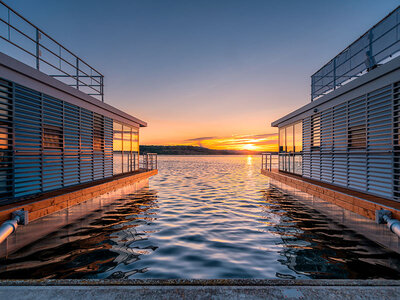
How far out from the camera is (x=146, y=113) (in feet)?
98.9

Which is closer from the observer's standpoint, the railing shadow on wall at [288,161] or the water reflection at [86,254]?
the water reflection at [86,254]

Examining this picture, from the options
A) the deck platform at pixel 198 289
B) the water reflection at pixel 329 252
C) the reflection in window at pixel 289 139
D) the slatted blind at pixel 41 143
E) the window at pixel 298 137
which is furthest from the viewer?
the reflection in window at pixel 289 139

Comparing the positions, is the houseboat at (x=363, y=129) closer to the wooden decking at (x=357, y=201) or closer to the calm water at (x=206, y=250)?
the wooden decking at (x=357, y=201)

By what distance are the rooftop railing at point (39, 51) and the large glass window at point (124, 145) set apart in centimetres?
395

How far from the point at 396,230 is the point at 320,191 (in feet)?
14.4

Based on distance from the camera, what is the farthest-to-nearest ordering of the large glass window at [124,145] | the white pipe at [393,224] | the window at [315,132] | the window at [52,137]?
the large glass window at [124,145]
the window at [315,132]
the window at [52,137]
the white pipe at [393,224]

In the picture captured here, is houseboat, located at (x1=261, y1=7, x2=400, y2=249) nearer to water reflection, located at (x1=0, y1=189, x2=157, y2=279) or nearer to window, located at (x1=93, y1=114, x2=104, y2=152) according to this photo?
water reflection, located at (x1=0, y1=189, x2=157, y2=279)

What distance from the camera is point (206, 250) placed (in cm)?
530

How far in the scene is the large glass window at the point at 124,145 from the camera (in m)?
14.2

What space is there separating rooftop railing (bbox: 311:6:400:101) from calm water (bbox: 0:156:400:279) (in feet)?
18.0

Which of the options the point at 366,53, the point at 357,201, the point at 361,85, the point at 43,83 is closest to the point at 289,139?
the point at 366,53

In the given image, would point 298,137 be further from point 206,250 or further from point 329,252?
point 206,250

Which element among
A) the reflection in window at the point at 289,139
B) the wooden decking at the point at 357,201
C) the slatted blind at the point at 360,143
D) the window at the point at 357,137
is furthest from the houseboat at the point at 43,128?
the reflection in window at the point at 289,139

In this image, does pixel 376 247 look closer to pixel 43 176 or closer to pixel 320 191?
pixel 320 191
